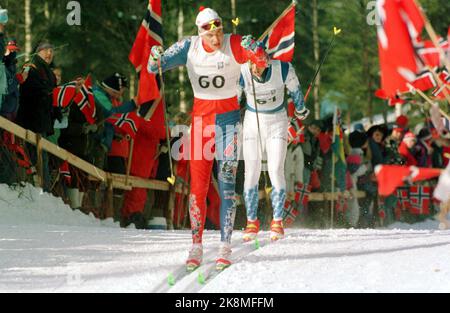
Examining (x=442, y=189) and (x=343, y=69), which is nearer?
(x=442, y=189)

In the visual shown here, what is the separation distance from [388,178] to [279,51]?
7.93 metres

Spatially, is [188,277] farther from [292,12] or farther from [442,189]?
[292,12]

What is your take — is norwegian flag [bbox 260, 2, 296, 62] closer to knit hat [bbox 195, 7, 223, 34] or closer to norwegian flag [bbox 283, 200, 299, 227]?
norwegian flag [bbox 283, 200, 299, 227]

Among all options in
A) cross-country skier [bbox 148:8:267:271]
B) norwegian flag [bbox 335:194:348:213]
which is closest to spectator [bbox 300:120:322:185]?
norwegian flag [bbox 335:194:348:213]

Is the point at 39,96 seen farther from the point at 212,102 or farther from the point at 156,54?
the point at 212,102

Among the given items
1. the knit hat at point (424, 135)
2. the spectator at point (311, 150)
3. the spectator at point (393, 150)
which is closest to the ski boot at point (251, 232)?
the spectator at point (311, 150)

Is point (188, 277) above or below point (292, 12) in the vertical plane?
below

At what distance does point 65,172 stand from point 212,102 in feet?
15.0

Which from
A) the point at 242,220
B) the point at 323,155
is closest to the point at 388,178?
the point at 242,220

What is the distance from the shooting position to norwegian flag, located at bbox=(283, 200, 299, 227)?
18.0 metres

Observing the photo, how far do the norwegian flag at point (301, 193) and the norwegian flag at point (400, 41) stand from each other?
10.3 metres

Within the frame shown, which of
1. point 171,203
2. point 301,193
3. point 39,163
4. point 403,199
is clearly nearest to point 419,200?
point 403,199

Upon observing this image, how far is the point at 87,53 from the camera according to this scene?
25438 millimetres

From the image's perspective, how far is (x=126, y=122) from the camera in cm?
1480
